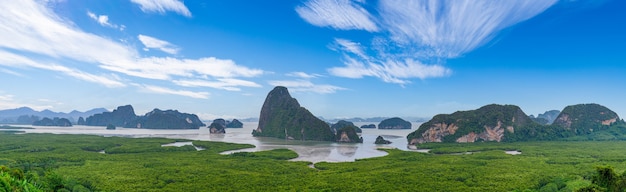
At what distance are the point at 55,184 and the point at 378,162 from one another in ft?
110

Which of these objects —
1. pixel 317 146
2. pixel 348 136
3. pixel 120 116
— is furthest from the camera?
pixel 120 116

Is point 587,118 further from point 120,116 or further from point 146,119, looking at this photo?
point 120,116

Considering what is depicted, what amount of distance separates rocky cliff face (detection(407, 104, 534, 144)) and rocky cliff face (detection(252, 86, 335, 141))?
75.2 ft

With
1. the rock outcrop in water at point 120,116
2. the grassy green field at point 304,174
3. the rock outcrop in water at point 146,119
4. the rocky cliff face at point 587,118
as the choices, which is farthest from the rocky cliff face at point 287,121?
the rock outcrop in water at point 120,116

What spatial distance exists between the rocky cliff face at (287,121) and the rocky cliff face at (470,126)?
22.9 m

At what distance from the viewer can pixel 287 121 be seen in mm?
96312

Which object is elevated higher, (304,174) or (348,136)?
(348,136)

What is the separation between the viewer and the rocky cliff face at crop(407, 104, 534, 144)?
74562 mm

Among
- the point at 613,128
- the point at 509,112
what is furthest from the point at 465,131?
the point at 613,128

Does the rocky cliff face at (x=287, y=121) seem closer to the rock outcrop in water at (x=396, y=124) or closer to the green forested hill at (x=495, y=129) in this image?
the green forested hill at (x=495, y=129)

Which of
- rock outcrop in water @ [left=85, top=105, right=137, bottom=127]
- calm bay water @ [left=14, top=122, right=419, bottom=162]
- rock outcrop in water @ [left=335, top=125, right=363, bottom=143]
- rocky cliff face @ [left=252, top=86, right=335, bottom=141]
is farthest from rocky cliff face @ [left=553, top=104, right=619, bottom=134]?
rock outcrop in water @ [left=85, top=105, right=137, bottom=127]

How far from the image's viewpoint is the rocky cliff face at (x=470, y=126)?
74562mm

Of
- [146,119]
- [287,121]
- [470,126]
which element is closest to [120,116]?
[146,119]

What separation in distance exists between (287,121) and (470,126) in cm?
4690
